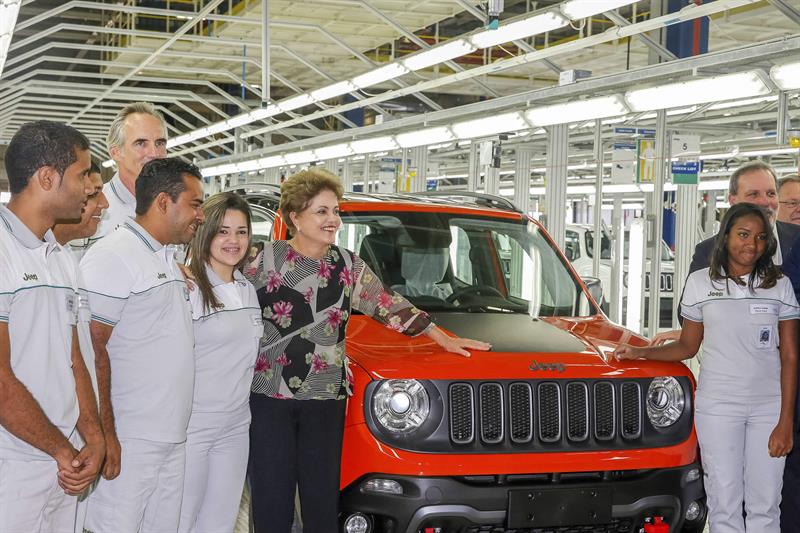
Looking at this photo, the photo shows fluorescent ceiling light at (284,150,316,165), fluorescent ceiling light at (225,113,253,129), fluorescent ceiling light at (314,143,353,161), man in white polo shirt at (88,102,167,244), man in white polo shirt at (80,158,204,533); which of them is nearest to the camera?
man in white polo shirt at (80,158,204,533)

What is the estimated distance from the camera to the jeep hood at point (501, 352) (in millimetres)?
3975

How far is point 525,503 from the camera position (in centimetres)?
388

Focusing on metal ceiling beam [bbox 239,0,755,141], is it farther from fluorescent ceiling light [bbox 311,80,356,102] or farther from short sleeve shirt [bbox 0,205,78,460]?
short sleeve shirt [bbox 0,205,78,460]

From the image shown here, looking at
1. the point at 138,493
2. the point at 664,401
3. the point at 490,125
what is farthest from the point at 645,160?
the point at 138,493

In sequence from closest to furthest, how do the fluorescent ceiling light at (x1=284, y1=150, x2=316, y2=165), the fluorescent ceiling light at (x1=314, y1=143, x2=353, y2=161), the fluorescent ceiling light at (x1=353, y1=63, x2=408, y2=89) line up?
the fluorescent ceiling light at (x1=353, y1=63, x2=408, y2=89), the fluorescent ceiling light at (x1=314, y1=143, x2=353, y2=161), the fluorescent ceiling light at (x1=284, y1=150, x2=316, y2=165)

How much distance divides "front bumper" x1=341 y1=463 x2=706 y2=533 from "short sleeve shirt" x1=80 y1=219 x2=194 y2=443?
99 centimetres

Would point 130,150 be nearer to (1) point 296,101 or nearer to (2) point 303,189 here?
(2) point 303,189

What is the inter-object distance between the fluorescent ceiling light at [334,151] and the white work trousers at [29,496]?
43.1ft

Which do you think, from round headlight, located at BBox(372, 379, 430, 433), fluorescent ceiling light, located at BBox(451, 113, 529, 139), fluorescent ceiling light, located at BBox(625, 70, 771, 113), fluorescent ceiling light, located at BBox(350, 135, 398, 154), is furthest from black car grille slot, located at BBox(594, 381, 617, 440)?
fluorescent ceiling light, located at BBox(350, 135, 398, 154)

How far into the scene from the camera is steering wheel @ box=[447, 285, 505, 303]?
4.93 meters

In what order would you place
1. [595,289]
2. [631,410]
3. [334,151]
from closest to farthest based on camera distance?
1. [631,410]
2. [595,289]
3. [334,151]

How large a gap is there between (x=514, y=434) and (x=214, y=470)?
1.26 meters

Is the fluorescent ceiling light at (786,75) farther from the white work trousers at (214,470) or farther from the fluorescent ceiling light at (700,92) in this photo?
the white work trousers at (214,470)

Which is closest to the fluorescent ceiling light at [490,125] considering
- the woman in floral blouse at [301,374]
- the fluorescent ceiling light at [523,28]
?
the fluorescent ceiling light at [523,28]
